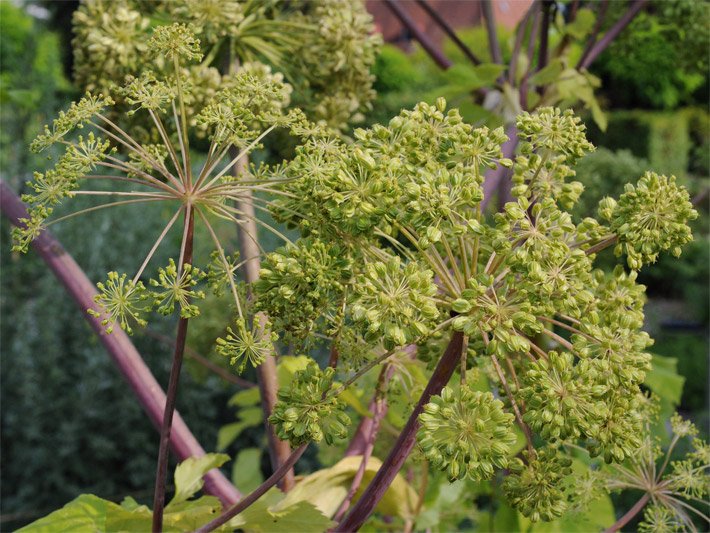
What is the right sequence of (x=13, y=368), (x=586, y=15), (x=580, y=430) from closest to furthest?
1. (x=580, y=430)
2. (x=586, y=15)
3. (x=13, y=368)

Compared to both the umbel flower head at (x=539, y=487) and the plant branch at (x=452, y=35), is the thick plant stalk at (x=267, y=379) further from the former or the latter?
the plant branch at (x=452, y=35)

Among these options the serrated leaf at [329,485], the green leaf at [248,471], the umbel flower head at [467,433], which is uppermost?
the umbel flower head at [467,433]

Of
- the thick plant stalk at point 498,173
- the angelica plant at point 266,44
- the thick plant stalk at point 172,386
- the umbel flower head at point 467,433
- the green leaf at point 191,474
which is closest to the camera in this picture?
the umbel flower head at point 467,433

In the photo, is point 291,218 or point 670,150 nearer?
point 291,218

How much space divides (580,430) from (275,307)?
0.98 feet

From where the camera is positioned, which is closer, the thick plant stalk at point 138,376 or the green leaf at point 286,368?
the thick plant stalk at point 138,376

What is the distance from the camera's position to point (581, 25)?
1.80 meters

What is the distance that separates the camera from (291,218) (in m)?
0.84

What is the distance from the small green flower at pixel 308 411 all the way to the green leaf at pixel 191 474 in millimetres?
316

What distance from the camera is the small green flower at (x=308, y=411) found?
73 cm

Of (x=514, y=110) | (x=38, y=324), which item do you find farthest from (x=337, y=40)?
(x=38, y=324)

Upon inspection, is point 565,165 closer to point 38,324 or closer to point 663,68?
point 38,324

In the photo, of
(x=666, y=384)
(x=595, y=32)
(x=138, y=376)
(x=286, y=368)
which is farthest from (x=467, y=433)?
(x=595, y=32)

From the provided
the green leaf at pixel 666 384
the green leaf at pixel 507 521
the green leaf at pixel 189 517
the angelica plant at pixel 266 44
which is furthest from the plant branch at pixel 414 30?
→ the green leaf at pixel 189 517
